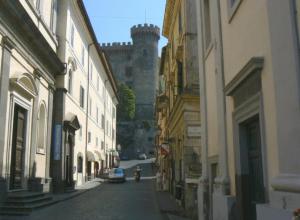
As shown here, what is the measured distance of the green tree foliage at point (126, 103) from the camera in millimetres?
81188

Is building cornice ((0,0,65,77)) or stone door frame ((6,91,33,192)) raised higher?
building cornice ((0,0,65,77))

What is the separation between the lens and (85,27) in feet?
98.3

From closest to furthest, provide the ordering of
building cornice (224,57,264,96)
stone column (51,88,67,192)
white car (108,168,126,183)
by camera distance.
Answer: building cornice (224,57,264,96), stone column (51,88,67,192), white car (108,168,126,183)

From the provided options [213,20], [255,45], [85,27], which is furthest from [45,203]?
[85,27]

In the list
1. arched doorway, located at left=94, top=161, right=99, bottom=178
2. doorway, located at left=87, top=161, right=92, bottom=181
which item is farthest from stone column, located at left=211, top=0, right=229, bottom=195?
arched doorway, located at left=94, top=161, right=99, bottom=178

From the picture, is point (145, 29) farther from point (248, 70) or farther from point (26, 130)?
point (248, 70)

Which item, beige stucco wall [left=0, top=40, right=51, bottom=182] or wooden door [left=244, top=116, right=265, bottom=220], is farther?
beige stucco wall [left=0, top=40, right=51, bottom=182]

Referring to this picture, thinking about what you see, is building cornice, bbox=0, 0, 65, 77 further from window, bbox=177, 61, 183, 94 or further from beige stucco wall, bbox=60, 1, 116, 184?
window, bbox=177, 61, 183, 94

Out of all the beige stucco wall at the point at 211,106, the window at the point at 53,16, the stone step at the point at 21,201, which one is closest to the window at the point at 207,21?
the beige stucco wall at the point at 211,106

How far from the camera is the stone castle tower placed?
8281 cm

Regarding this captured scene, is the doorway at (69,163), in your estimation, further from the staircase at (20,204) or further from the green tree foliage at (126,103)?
the green tree foliage at (126,103)

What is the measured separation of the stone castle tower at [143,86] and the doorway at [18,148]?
215ft

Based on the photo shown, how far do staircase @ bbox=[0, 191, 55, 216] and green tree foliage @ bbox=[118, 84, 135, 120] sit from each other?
6499 centimetres

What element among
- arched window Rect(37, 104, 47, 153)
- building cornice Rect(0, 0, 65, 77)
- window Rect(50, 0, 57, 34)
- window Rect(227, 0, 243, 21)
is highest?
window Rect(50, 0, 57, 34)
